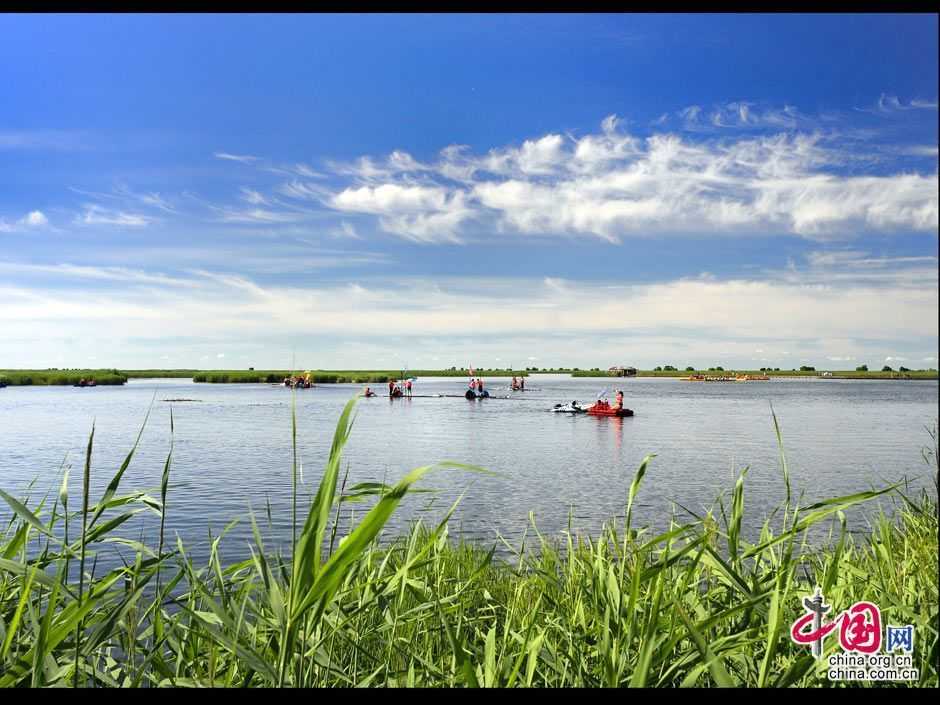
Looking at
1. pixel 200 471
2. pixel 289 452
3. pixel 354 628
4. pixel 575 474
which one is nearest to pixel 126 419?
pixel 289 452

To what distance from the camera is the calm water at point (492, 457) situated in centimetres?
1388

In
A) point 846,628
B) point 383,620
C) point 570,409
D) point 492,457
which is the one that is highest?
point 846,628

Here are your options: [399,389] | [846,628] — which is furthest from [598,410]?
[846,628]

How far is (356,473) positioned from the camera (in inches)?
771

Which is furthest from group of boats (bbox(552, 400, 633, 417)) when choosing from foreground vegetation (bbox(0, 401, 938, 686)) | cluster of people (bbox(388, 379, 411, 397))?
foreground vegetation (bbox(0, 401, 938, 686))

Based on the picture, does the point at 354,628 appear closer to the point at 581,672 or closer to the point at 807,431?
the point at 581,672

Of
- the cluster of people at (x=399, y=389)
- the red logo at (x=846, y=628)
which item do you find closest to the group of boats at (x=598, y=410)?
the cluster of people at (x=399, y=389)

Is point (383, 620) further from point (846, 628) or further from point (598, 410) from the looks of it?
point (598, 410)

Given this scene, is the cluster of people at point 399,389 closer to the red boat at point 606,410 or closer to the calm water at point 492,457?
the calm water at point 492,457

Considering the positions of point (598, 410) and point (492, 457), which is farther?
point (598, 410)

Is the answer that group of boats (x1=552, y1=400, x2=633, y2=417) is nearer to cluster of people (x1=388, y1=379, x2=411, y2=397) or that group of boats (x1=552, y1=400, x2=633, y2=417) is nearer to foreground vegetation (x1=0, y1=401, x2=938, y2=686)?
cluster of people (x1=388, y1=379, x2=411, y2=397)

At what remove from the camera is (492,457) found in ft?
76.9
